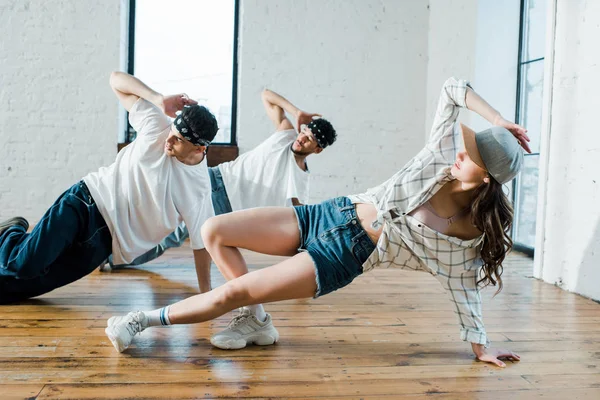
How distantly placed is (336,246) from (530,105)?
3473 millimetres

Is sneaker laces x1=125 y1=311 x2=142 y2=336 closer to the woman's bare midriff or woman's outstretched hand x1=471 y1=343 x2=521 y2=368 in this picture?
the woman's bare midriff

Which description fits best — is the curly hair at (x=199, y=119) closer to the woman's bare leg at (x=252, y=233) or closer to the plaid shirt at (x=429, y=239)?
the woman's bare leg at (x=252, y=233)

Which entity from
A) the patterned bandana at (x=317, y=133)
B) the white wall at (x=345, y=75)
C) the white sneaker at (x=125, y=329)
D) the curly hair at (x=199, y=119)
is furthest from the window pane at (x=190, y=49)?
the white sneaker at (x=125, y=329)

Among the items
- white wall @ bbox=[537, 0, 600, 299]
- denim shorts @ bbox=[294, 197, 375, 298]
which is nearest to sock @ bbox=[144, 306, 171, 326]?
denim shorts @ bbox=[294, 197, 375, 298]

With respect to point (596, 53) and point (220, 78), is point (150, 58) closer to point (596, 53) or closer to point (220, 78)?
point (220, 78)

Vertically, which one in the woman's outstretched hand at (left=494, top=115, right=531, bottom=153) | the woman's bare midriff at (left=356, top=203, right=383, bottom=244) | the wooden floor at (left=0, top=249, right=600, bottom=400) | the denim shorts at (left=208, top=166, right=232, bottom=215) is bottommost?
the wooden floor at (left=0, top=249, right=600, bottom=400)

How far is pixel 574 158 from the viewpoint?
11.1 ft

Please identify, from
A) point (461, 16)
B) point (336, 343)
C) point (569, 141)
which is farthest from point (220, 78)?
point (336, 343)

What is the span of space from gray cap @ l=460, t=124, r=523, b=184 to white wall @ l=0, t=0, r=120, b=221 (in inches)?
184

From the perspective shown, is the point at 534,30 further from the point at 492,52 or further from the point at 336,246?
the point at 336,246

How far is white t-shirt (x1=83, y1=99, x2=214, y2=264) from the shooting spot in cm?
274

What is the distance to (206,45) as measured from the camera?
6164mm

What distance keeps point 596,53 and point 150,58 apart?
4.34 meters

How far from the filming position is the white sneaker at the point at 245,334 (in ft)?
7.14
